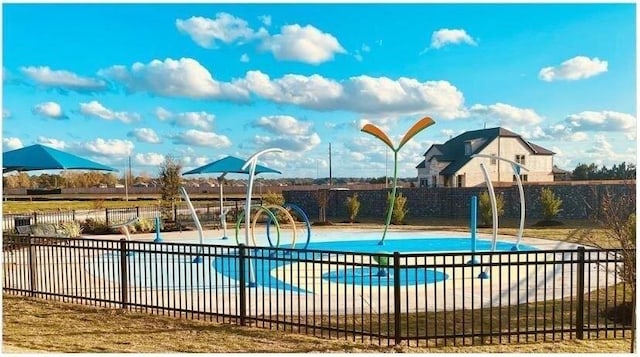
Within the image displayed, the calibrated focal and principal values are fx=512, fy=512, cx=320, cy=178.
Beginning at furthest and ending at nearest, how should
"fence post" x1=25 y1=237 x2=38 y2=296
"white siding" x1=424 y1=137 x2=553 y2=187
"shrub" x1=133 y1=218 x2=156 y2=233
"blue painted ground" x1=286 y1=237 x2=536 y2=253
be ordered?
"white siding" x1=424 y1=137 x2=553 y2=187, "shrub" x1=133 y1=218 x2=156 y2=233, "blue painted ground" x1=286 y1=237 x2=536 y2=253, "fence post" x1=25 y1=237 x2=38 y2=296

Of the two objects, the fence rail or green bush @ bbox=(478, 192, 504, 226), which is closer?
green bush @ bbox=(478, 192, 504, 226)

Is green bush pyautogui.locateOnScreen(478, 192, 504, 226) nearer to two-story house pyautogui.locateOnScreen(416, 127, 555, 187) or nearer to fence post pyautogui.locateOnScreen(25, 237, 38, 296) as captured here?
two-story house pyautogui.locateOnScreen(416, 127, 555, 187)

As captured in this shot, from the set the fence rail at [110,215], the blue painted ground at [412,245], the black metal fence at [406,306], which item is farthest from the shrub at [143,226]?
the black metal fence at [406,306]

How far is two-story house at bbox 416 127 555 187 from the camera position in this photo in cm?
3706

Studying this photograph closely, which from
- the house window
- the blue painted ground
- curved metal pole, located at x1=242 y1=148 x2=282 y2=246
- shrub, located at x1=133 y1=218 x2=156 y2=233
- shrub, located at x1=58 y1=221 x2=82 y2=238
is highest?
the house window

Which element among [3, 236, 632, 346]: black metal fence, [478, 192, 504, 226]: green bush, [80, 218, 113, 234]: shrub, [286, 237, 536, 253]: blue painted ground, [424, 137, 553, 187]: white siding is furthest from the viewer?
[424, 137, 553, 187]: white siding

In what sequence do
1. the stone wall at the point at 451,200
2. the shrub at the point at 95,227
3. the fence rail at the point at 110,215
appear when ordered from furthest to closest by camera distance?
1. the stone wall at the point at 451,200
2. the fence rail at the point at 110,215
3. the shrub at the point at 95,227

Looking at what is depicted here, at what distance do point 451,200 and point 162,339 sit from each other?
23.8m

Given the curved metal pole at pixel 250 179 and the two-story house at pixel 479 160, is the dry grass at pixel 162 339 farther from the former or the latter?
the two-story house at pixel 479 160

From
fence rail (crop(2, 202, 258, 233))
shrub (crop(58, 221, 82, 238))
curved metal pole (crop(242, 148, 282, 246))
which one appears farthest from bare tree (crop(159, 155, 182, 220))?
curved metal pole (crop(242, 148, 282, 246))

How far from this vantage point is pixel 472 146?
3806 cm

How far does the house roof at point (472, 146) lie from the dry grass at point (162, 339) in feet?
105

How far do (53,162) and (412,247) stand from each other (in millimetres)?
10956

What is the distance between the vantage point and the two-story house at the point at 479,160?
37062 millimetres
